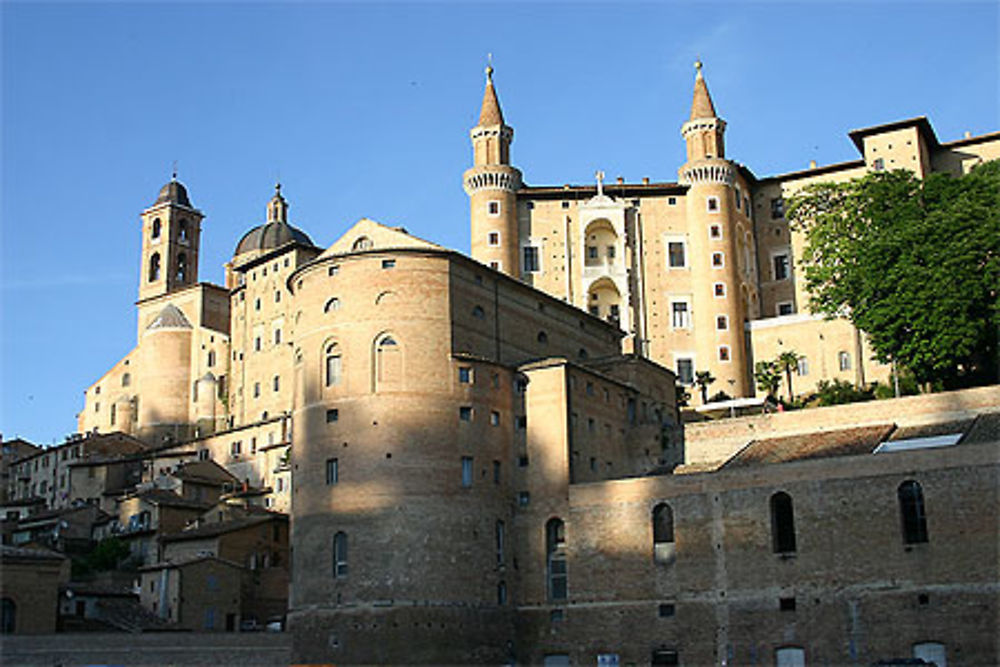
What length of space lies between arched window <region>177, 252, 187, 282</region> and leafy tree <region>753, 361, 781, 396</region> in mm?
50037

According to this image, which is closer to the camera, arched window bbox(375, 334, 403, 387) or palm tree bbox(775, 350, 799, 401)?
arched window bbox(375, 334, 403, 387)

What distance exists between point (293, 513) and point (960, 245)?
3129 centimetres

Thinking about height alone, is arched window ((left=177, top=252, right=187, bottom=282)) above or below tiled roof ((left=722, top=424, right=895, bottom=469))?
above

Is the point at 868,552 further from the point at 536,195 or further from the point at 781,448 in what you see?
the point at 536,195

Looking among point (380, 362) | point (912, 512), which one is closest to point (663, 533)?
point (912, 512)

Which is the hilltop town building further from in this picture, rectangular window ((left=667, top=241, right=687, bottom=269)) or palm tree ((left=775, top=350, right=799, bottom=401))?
rectangular window ((left=667, top=241, right=687, bottom=269))

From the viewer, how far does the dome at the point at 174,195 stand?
101375mm

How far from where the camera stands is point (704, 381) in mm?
74062

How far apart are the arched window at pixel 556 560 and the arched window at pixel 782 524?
28.9 feet

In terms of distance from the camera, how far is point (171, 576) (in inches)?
2050

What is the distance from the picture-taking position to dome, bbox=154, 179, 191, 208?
101 metres

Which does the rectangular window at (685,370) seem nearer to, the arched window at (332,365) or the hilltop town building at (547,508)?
the hilltop town building at (547,508)

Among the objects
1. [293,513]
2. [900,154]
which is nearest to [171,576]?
[293,513]

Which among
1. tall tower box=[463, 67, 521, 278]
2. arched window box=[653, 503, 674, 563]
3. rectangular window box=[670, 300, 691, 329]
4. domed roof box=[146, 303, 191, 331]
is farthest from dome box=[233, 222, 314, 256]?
arched window box=[653, 503, 674, 563]
